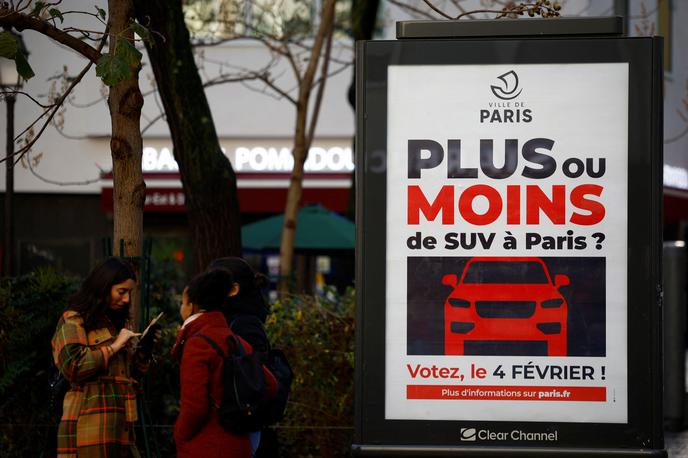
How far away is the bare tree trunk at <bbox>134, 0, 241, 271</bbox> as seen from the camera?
30.3ft

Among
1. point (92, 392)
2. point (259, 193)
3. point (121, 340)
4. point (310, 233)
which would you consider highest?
point (259, 193)

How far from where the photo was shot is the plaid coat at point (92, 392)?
5957 millimetres

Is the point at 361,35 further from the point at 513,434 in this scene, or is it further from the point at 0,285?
the point at 513,434

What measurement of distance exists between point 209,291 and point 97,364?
95cm

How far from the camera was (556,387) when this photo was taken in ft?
16.8

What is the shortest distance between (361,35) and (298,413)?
785cm

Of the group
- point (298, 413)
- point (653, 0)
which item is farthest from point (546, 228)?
point (653, 0)

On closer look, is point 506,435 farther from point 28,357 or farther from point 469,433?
point 28,357

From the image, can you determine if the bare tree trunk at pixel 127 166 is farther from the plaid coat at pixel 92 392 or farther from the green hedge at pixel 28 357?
the plaid coat at pixel 92 392

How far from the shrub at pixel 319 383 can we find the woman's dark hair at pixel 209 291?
9.55ft

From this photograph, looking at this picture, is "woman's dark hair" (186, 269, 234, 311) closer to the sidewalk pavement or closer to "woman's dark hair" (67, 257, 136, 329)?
"woman's dark hair" (67, 257, 136, 329)

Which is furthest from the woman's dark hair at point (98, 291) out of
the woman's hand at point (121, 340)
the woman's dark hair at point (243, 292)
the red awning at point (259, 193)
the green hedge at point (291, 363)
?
the red awning at point (259, 193)

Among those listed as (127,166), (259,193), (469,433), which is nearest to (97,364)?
(127,166)

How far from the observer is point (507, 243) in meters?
5.15
